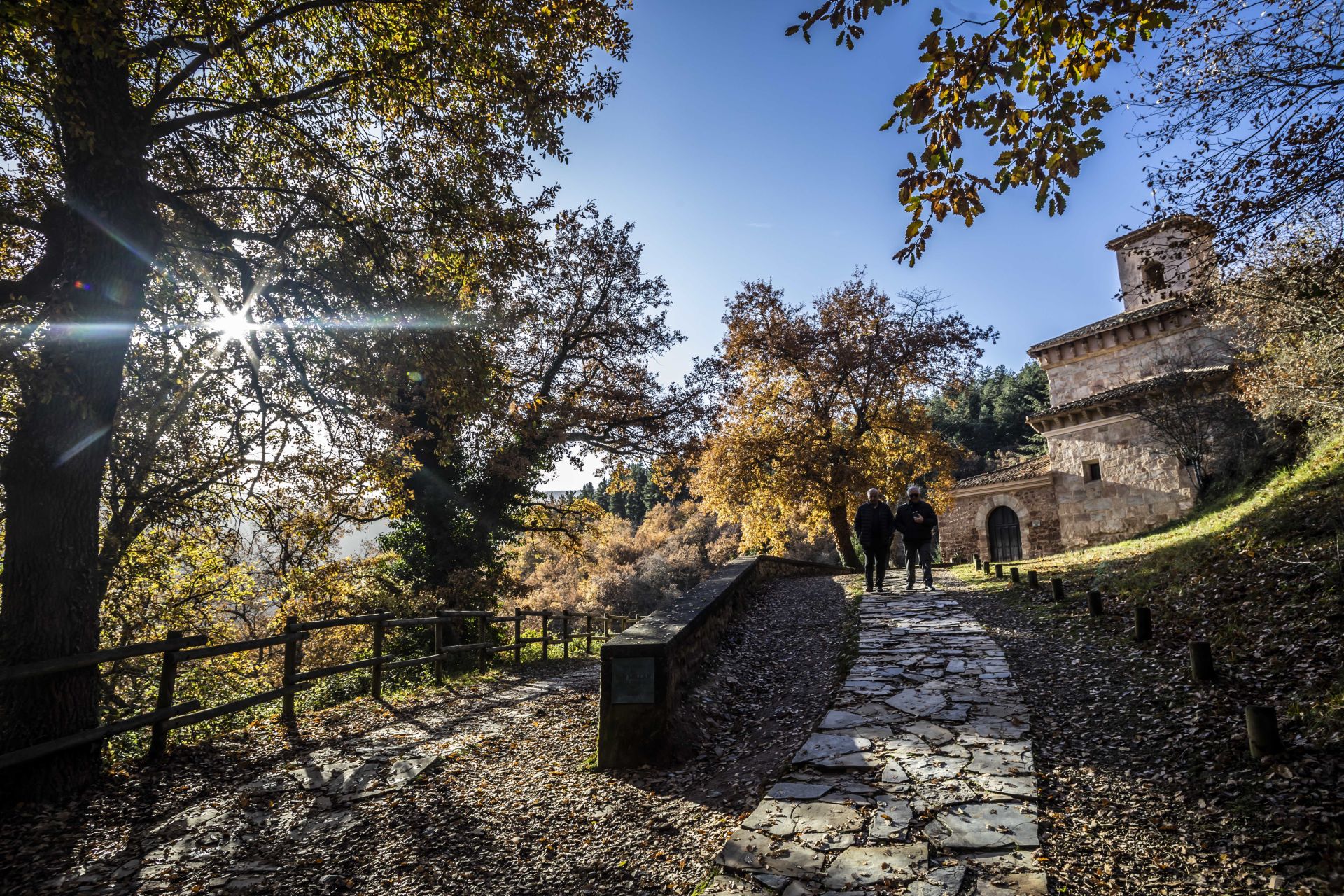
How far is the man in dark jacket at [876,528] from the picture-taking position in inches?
435

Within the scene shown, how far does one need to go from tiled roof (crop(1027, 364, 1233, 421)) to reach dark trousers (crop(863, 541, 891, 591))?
1193 centimetres

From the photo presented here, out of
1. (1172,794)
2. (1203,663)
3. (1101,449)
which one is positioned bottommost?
(1172,794)

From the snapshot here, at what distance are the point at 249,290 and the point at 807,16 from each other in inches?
290

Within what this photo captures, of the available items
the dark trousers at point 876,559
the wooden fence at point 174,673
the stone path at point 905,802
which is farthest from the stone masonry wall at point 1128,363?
the wooden fence at point 174,673

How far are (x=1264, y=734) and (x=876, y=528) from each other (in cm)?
749

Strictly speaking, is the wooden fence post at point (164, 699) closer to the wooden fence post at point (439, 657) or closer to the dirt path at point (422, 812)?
the dirt path at point (422, 812)

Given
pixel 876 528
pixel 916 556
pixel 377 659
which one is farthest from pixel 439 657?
pixel 916 556

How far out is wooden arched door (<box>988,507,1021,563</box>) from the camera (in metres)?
23.8

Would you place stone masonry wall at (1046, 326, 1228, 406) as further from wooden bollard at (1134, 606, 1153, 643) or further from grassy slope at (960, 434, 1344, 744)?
wooden bollard at (1134, 606, 1153, 643)

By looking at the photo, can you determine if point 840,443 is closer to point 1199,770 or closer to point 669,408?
point 669,408

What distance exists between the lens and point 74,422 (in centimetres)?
517

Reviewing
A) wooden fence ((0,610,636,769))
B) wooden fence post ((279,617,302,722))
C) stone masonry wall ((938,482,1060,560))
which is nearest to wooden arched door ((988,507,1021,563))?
stone masonry wall ((938,482,1060,560))

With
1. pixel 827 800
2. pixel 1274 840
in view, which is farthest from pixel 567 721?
pixel 1274 840

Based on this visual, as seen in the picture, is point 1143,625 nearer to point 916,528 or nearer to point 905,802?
point 905,802
